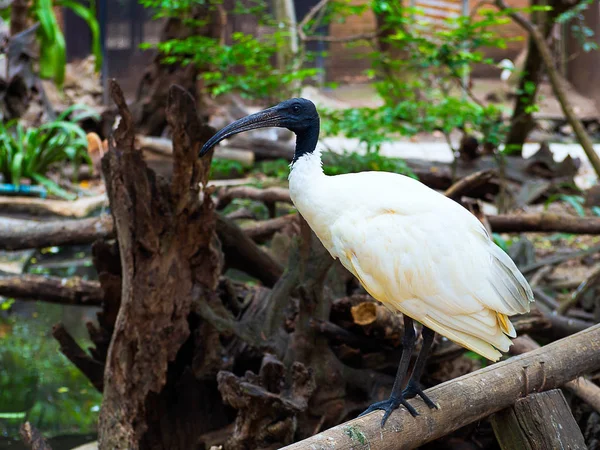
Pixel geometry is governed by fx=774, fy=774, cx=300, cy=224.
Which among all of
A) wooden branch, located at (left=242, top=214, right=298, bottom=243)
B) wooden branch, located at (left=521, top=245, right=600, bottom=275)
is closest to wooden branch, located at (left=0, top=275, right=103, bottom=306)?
wooden branch, located at (left=242, top=214, right=298, bottom=243)

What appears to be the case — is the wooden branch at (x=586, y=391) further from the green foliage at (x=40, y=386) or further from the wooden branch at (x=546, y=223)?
the green foliage at (x=40, y=386)

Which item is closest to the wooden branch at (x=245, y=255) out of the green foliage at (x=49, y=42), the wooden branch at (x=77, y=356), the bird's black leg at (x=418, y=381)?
the wooden branch at (x=77, y=356)

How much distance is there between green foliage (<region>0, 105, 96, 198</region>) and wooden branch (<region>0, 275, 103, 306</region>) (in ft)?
12.0

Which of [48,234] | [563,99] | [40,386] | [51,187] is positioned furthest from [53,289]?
[563,99]

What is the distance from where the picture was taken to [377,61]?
6055 mm

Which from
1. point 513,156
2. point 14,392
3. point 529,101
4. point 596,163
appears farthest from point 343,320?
point 513,156

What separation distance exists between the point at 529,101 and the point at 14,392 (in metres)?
4.81

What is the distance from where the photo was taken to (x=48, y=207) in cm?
727

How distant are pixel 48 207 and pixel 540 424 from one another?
575 centimetres

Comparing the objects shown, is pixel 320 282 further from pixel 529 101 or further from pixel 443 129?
pixel 529 101

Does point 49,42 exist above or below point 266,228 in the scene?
below

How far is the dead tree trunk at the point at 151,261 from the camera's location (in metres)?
3.39

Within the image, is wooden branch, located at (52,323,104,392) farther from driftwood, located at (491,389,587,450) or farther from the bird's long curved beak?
driftwood, located at (491,389,587,450)

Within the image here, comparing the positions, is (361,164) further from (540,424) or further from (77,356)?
(540,424)
